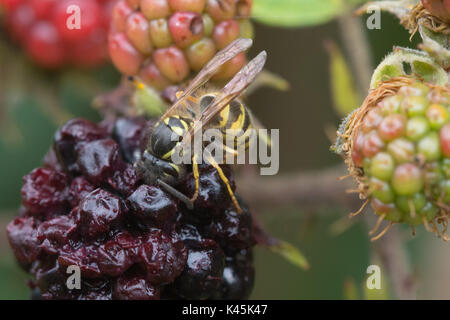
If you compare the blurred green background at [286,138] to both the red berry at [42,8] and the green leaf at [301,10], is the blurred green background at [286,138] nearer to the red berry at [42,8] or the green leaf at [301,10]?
the red berry at [42,8]

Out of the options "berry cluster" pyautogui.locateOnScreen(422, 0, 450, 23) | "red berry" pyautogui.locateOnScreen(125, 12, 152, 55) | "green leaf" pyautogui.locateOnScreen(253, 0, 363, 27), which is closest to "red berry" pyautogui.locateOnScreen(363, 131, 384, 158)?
"berry cluster" pyautogui.locateOnScreen(422, 0, 450, 23)

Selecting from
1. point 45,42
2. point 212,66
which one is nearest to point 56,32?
point 45,42

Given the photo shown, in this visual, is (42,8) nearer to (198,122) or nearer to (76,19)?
(76,19)

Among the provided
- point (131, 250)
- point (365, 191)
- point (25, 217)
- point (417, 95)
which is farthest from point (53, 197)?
point (417, 95)

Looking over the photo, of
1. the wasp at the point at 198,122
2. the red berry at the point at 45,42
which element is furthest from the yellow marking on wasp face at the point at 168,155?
the red berry at the point at 45,42

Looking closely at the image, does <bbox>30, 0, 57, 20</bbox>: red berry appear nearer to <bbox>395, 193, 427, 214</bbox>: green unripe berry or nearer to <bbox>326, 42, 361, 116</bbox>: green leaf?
<bbox>326, 42, 361, 116</bbox>: green leaf
